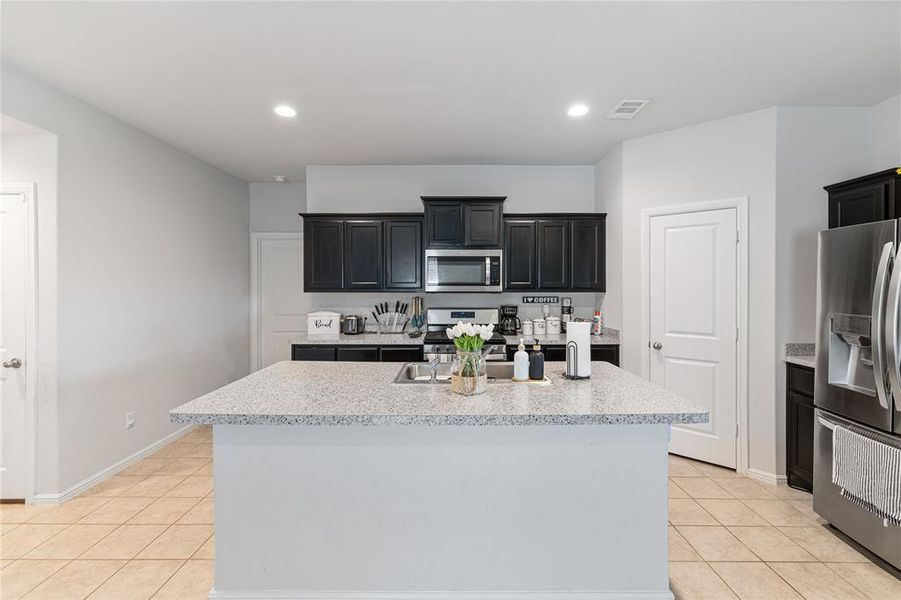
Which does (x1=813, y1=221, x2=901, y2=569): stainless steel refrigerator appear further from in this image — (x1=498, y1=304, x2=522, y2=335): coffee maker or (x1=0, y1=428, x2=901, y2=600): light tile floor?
(x1=498, y1=304, x2=522, y2=335): coffee maker

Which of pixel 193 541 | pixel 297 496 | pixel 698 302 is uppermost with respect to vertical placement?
pixel 698 302

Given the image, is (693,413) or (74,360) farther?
(74,360)

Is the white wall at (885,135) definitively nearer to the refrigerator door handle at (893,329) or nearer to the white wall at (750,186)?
the white wall at (750,186)

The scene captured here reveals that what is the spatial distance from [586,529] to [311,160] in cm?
420

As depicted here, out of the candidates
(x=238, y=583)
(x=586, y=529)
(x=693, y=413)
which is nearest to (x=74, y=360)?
(x=238, y=583)

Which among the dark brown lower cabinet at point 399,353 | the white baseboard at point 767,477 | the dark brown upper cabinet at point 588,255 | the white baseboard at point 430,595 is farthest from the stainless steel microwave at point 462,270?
the white baseboard at point 430,595

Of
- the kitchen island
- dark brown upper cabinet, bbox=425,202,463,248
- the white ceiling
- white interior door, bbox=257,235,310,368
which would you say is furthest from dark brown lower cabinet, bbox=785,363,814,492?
white interior door, bbox=257,235,310,368

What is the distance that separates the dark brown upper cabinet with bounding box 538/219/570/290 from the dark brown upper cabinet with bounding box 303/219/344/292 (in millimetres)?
2058

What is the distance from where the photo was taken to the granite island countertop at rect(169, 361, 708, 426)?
1820mm

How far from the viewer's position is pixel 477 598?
6.59ft

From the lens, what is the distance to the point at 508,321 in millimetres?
4852

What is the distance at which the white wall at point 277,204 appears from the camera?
5801mm

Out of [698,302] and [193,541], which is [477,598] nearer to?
[193,541]

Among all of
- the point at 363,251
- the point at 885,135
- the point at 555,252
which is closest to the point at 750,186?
the point at 885,135
